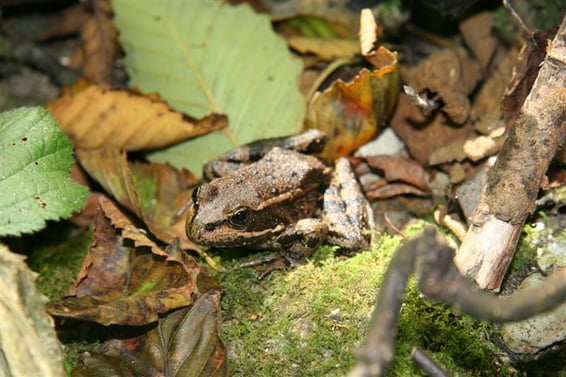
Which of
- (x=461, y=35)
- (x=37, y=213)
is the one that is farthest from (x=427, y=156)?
(x=37, y=213)

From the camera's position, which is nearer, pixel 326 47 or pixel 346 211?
pixel 346 211

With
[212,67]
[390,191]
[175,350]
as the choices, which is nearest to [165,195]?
[212,67]

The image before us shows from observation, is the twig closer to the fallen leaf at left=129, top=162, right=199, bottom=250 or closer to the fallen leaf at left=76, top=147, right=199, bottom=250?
the fallen leaf at left=76, top=147, right=199, bottom=250

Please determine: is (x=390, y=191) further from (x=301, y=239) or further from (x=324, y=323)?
(x=324, y=323)

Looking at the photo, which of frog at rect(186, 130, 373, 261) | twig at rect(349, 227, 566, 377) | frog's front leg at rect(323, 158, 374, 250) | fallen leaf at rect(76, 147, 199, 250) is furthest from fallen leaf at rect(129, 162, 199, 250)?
twig at rect(349, 227, 566, 377)

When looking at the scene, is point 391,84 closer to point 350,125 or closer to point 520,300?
point 350,125

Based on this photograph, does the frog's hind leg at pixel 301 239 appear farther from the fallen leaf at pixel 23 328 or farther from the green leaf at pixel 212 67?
the fallen leaf at pixel 23 328
